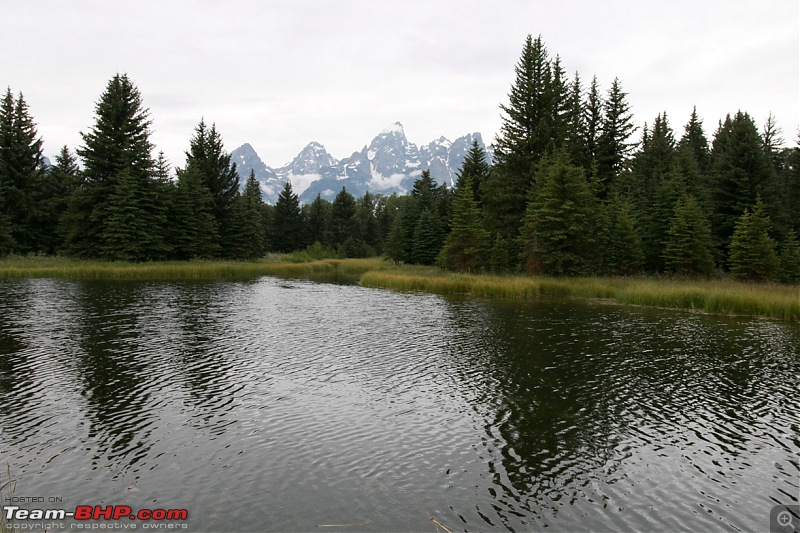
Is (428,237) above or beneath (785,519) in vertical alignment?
above

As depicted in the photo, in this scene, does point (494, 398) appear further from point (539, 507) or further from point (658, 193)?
point (658, 193)

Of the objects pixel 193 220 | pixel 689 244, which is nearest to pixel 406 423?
pixel 689 244

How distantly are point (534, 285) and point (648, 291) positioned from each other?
7.27 metres

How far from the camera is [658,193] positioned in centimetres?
4434

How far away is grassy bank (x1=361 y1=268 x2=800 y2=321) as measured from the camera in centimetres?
2556

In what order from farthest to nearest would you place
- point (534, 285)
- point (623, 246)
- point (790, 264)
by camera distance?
1. point (623, 246)
2. point (790, 264)
3. point (534, 285)

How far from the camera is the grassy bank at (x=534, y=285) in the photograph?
2606 cm

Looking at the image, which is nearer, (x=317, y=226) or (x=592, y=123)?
(x=592, y=123)

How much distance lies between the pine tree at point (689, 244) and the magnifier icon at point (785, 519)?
35670 millimetres

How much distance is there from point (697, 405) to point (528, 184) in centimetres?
3932

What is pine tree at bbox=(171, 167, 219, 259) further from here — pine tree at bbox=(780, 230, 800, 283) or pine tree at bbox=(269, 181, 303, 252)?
pine tree at bbox=(780, 230, 800, 283)

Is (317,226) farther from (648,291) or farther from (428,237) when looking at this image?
(648,291)

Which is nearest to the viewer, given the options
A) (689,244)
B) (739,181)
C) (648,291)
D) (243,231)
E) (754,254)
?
(648,291)

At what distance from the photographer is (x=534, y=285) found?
34.6 m
